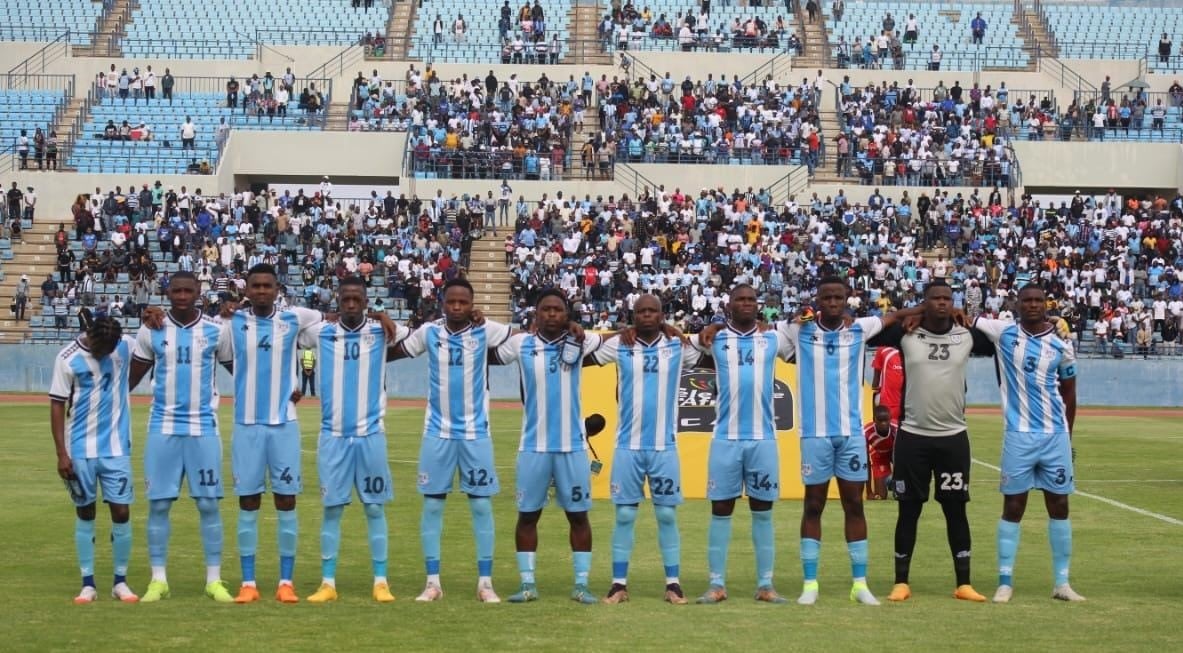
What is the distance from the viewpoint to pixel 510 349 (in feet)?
39.9

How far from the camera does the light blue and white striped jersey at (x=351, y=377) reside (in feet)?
39.2

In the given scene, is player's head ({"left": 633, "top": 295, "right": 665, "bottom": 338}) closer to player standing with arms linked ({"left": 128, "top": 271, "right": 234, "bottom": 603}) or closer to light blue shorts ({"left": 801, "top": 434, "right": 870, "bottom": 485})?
light blue shorts ({"left": 801, "top": 434, "right": 870, "bottom": 485})

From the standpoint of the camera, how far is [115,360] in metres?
12.0

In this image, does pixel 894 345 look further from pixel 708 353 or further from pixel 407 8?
pixel 407 8

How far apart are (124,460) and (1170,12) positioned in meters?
55.4

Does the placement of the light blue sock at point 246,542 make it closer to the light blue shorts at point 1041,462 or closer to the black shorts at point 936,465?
the black shorts at point 936,465

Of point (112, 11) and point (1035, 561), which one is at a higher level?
point (112, 11)

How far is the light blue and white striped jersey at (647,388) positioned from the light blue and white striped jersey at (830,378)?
2.65 ft

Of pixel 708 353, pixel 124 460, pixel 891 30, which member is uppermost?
pixel 891 30

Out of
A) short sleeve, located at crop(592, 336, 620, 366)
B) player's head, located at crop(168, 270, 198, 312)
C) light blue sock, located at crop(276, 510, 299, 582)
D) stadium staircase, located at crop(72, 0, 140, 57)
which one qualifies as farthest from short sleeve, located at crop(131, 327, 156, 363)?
stadium staircase, located at crop(72, 0, 140, 57)

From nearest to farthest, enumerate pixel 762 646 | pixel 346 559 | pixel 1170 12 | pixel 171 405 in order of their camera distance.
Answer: pixel 762 646 → pixel 171 405 → pixel 346 559 → pixel 1170 12

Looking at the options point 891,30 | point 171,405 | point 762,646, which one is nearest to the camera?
point 762,646

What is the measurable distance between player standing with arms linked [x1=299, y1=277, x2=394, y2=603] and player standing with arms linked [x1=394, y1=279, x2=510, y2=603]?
309mm

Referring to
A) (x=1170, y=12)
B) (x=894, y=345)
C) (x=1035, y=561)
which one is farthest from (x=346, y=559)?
(x=1170, y=12)
